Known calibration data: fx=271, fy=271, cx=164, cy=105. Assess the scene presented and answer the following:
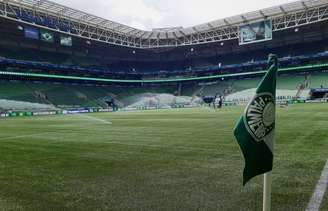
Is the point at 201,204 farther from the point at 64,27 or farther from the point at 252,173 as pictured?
the point at 64,27

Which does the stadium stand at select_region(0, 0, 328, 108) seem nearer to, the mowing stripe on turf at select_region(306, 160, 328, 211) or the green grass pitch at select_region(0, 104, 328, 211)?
the green grass pitch at select_region(0, 104, 328, 211)

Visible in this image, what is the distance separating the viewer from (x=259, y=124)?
2693 mm

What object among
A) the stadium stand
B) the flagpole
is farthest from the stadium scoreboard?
the flagpole

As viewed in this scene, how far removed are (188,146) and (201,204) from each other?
5.85 meters

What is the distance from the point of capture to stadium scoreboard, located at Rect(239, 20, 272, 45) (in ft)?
167

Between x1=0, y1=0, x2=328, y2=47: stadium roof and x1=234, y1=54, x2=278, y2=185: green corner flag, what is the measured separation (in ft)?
177

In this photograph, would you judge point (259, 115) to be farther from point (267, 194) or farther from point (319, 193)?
point (319, 193)

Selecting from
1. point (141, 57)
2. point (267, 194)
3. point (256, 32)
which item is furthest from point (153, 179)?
point (141, 57)

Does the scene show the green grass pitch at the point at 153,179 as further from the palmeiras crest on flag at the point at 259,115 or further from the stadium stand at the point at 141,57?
the stadium stand at the point at 141,57

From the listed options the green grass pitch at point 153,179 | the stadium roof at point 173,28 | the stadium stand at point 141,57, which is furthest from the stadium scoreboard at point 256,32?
the green grass pitch at point 153,179

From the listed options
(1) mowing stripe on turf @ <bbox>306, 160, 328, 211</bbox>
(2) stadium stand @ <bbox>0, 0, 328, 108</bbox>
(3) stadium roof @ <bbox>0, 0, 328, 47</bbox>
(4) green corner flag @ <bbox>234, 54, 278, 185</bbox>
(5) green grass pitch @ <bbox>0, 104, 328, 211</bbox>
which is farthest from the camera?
(2) stadium stand @ <bbox>0, 0, 328, 108</bbox>

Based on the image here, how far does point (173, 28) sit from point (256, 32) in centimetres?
2502

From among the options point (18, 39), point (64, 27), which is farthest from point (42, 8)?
point (18, 39)

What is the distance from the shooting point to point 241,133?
272 cm
